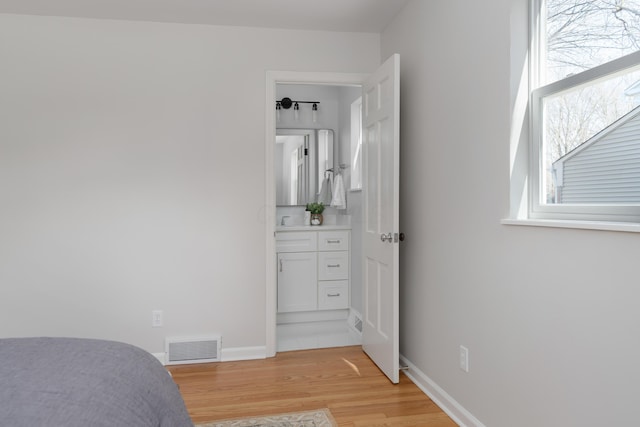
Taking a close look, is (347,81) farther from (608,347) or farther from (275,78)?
(608,347)

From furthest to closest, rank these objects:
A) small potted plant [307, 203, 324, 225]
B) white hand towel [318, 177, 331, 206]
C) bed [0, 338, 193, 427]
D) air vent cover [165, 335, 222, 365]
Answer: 1. white hand towel [318, 177, 331, 206]
2. small potted plant [307, 203, 324, 225]
3. air vent cover [165, 335, 222, 365]
4. bed [0, 338, 193, 427]

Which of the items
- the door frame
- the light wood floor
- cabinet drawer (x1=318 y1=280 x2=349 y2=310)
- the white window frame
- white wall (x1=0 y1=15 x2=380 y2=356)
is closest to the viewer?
the white window frame

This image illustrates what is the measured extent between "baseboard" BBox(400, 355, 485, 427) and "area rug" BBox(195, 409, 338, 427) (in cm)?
63

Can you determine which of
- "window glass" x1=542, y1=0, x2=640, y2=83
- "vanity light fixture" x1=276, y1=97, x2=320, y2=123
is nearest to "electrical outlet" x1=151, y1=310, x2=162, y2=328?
"vanity light fixture" x1=276, y1=97, x2=320, y2=123

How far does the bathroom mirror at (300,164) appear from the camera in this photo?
4.56m

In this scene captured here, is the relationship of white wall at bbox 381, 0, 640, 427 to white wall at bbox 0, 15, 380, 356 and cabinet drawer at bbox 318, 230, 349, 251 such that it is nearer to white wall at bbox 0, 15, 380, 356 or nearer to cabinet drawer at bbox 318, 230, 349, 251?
white wall at bbox 0, 15, 380, 356

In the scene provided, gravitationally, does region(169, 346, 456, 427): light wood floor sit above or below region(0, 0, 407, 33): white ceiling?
below

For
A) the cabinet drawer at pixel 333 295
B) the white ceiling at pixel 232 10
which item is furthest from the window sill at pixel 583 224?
the cabinet drawer at pixel 333 295

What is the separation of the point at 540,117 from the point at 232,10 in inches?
85.2

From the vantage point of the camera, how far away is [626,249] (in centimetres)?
125

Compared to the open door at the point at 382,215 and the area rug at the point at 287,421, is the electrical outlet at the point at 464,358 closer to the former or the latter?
the open door at the point at 382,215

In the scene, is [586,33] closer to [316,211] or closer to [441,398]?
[441,398]

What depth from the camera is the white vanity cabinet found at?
3.98 m

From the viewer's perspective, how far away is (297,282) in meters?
4.02
